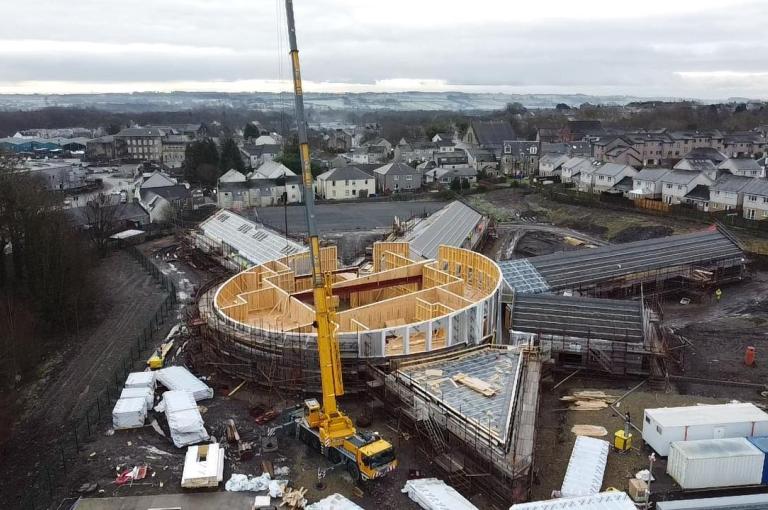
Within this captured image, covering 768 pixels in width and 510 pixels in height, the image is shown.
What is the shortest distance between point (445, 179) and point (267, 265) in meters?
43.4

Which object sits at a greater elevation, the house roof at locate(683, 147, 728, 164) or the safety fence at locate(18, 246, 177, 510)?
the house roof at locate(683, 147, 728, 164)

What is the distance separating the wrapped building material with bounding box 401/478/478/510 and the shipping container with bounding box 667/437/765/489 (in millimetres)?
5812

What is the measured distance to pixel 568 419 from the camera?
20250 millimetres

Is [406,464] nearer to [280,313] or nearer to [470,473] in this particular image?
[470,473]

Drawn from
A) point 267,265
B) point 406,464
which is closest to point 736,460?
point 406,464

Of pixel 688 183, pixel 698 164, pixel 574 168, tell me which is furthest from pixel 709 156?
pixel 688 183

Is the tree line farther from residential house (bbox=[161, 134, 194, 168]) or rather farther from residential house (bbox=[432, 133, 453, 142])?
residential house (bbox=[432, 133, 453, 142])

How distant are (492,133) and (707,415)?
262ft

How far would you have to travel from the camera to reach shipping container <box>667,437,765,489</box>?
16.2 m

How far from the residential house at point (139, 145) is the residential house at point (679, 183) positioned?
263 feet

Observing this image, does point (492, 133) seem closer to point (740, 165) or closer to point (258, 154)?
point (258, 154)

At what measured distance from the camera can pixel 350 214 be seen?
57.8 m

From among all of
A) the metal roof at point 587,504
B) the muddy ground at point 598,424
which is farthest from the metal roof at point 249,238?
the metal roof at point 587,504

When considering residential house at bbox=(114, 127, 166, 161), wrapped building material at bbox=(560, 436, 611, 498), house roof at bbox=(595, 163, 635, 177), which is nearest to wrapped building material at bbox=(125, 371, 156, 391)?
wrapped building material at bbox=(560, 436, 611, 498)
